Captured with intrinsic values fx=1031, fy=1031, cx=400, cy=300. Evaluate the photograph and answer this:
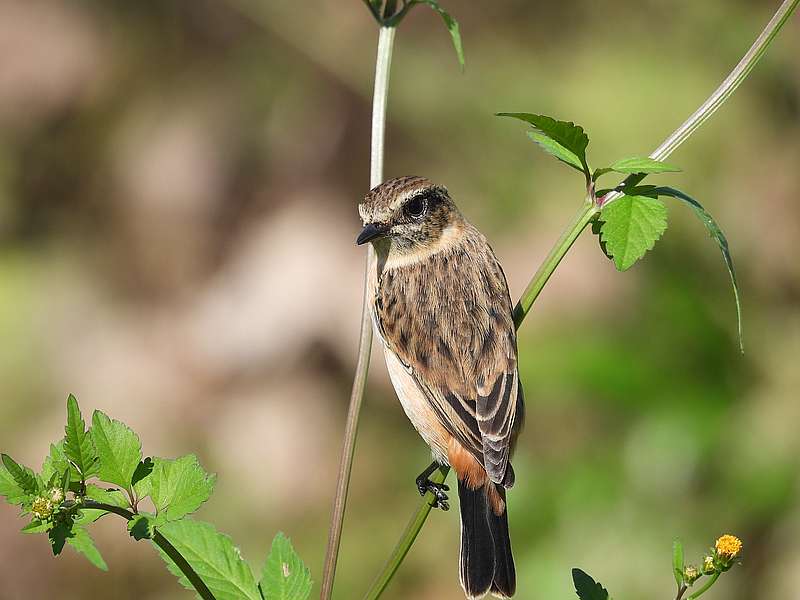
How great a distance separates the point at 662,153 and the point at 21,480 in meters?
1.52

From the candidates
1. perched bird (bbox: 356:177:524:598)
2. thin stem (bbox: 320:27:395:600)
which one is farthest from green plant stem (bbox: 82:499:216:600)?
perched bird (bbox: 356:177:524:598)

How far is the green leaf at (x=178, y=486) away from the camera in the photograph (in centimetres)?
205

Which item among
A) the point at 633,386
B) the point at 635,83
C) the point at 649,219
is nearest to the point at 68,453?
the point at 649,219

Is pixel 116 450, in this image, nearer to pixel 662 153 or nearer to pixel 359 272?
pixel 662 153

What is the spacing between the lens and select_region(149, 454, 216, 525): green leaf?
2049 mm

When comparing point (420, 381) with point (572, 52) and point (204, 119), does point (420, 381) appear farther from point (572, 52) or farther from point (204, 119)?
point (204, 119)

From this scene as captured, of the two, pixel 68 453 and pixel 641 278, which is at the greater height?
pixel 641 278

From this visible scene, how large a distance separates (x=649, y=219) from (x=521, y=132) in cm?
451

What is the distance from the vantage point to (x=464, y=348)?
10.6ft

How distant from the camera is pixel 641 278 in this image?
18.0ft

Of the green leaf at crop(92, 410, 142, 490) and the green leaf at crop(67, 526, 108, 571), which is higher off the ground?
the green leaf at crop(92, 410, 142, 490)

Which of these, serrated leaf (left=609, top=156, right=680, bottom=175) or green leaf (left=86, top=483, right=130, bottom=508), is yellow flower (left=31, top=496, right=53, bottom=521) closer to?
green leaf (left=86, top=483, right=130, bottom=508)

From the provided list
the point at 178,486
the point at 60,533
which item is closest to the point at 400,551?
the point at 178,486

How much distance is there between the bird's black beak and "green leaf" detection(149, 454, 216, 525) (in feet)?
4.01
